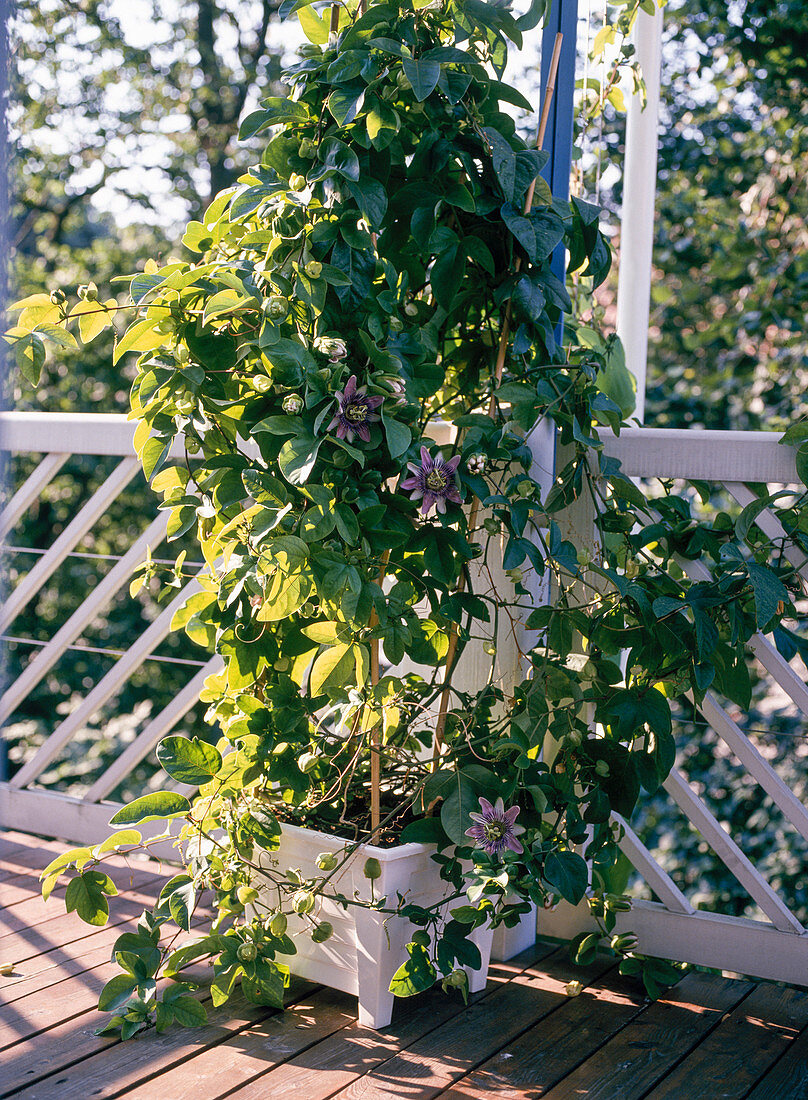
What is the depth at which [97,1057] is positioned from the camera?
1.33 meters

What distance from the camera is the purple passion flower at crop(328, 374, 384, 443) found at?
1254mm

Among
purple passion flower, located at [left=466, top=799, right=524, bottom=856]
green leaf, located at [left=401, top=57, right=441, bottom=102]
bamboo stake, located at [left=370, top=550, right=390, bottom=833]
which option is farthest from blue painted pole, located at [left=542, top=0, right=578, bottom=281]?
purple passion flower, located at [left=466, top=799, right=524, bottom=856]

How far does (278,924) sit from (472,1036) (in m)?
0.32

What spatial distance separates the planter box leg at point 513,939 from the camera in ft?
5.55

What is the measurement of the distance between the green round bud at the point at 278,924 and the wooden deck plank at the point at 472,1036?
0.21 m

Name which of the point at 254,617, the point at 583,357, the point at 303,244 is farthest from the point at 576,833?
the point at 303,244

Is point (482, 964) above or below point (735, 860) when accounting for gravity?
below

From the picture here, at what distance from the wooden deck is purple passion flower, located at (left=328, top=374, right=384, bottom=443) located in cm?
81

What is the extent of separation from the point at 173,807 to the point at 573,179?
4.56ft

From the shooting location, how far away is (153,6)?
6.10 meters

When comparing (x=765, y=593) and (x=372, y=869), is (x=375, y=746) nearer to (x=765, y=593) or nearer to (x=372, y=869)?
(x=372, y=869)

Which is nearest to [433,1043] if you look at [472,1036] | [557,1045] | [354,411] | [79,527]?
[472,1036]

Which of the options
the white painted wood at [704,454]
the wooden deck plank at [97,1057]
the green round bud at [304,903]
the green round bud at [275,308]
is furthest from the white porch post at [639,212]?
the wooden deck plank at [97,1057]

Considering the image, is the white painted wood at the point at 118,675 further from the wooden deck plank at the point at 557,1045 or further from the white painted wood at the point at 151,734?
the wooden deck plank at the point at 557,1045
